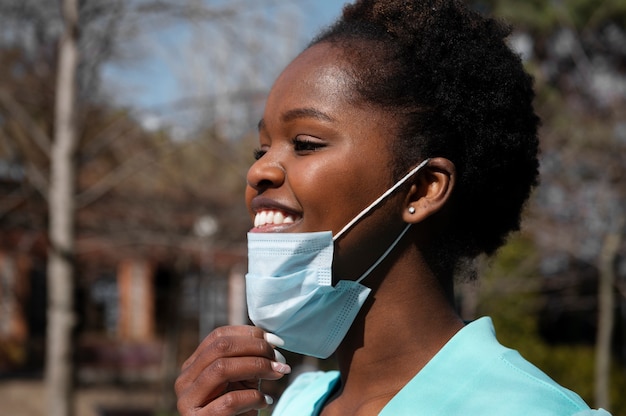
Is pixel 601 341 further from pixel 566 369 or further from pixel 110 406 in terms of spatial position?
pixel 110 406

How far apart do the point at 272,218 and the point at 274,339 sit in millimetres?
269

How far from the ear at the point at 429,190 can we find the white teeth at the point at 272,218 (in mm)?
259

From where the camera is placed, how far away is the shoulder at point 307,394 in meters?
2.19

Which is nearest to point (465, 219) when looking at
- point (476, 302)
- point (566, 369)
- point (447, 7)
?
point (447, 7)

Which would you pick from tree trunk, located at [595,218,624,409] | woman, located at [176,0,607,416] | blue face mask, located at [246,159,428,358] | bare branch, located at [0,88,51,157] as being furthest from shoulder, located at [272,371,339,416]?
tree trunk, located at [595,218,624,409]

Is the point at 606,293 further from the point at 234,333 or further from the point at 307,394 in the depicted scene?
the point at 234,333

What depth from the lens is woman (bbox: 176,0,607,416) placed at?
5.94ft

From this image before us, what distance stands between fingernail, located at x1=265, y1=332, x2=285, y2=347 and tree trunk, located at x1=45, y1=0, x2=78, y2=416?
4527 mm

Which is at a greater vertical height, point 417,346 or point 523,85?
point 523,85

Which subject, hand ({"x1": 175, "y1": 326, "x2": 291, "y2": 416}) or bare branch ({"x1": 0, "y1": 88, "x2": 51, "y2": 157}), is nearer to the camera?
hand ({"x1": 175, "y1": 326, "x2": 291, "y2": 416})

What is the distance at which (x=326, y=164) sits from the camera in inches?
71.4

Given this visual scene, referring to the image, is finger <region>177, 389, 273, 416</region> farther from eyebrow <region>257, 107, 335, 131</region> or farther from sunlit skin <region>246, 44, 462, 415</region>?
eyebrow <region>257, 107, 335, 131</region>

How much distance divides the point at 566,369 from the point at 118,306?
38.2 ft

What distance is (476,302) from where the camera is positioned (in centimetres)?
930
